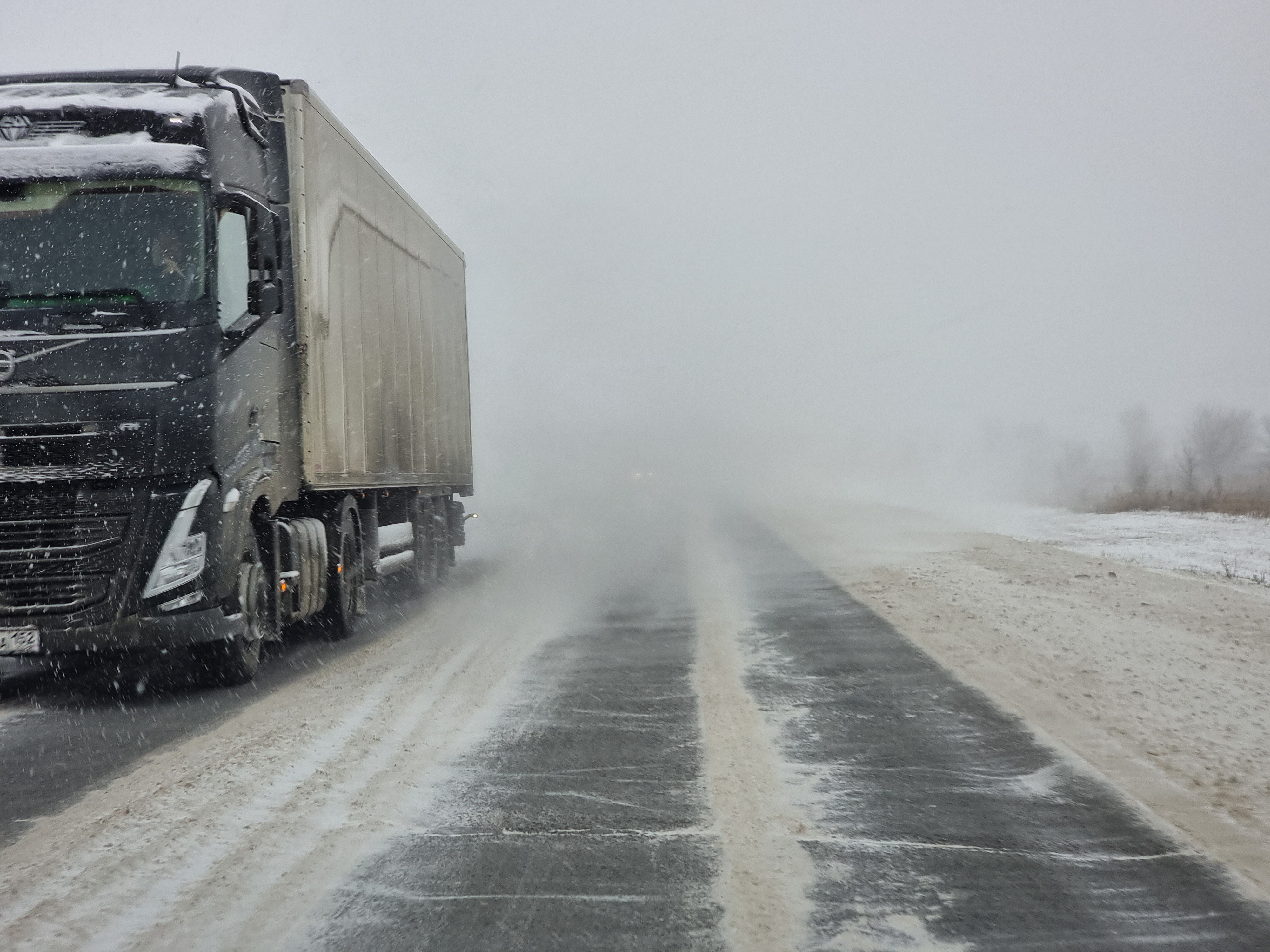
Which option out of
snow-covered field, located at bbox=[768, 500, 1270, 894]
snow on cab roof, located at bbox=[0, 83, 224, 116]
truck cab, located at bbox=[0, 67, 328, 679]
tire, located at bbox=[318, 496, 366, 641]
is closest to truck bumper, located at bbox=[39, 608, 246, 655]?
truck cab, located at bbox=[0, 67, 328, 679]

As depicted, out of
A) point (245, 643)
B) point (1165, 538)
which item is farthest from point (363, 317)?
point (1165, 538)

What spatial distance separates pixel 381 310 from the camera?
11.2 meters

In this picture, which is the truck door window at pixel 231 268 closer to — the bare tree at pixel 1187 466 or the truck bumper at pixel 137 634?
the truck bumper at pixel 137 634

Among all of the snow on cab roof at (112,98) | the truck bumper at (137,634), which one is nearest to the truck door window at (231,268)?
the snow on cab roof at (112,98)

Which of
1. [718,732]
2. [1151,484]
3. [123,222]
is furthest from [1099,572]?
[1151,484]

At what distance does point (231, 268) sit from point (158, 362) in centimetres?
89

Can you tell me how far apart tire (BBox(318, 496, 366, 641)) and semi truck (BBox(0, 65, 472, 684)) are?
2.84ft

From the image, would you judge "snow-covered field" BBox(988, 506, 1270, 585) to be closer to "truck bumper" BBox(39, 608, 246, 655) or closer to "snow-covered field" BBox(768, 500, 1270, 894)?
"snow-covered field" BBox(768, 500, 1270, 894)

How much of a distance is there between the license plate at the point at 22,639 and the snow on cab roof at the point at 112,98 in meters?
3.46

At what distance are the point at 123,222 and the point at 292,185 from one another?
1623mm

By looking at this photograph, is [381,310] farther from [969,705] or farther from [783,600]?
[969,705]

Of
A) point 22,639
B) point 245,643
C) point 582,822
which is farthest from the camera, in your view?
point 245,643

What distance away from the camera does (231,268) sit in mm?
7660

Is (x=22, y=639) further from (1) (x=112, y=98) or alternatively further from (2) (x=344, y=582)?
(1) (x=112, y=98)
